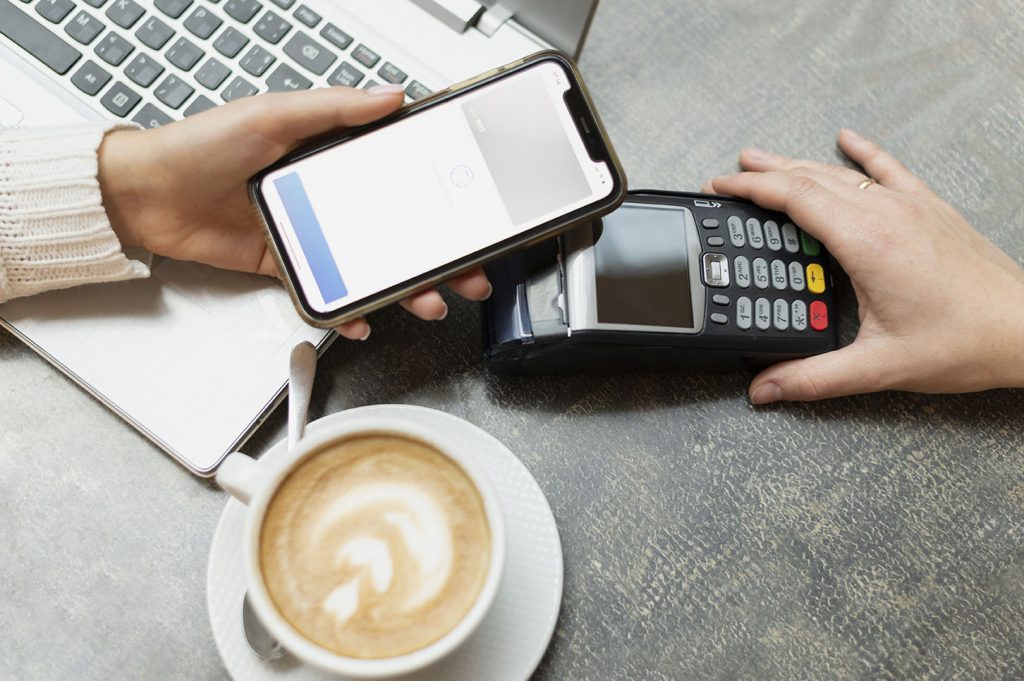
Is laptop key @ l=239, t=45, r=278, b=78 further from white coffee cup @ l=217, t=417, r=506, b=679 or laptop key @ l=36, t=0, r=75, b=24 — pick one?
white coffee cup @ l=217, t=417, r=506, b=679

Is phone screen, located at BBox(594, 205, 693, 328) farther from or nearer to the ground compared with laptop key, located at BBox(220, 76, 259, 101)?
farther from the ground

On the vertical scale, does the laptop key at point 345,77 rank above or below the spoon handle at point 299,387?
above

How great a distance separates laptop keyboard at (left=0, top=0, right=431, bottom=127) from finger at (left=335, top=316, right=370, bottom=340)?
0.46ft

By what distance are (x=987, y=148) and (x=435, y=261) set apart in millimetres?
398

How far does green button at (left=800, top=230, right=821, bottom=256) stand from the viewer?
443mm

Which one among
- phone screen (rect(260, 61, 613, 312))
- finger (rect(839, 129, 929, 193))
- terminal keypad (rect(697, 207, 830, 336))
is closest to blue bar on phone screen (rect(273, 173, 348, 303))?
phone screen (rect(260, 61, 613, 312))

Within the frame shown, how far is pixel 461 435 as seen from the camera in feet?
1.31

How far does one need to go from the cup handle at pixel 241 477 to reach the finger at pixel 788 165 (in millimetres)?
362

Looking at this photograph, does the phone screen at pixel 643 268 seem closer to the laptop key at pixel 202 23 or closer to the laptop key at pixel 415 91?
the laptop key at pixel 415 91

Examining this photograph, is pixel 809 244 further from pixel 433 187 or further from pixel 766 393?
pixel 433 187

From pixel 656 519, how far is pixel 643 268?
15cm

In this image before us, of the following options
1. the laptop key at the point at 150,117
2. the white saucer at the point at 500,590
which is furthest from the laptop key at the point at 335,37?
the white saucer at the point at 500,590

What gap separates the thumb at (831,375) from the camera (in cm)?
43

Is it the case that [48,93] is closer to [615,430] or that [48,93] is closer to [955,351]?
[615,430]
